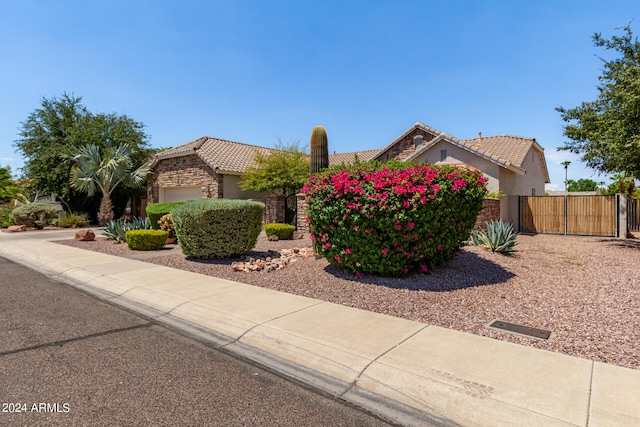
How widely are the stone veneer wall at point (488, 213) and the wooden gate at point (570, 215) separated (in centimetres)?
272

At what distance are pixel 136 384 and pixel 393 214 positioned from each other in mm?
4606

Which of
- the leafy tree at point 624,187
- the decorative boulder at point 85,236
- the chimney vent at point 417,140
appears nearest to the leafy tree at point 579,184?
the leafy tree at point 624,187

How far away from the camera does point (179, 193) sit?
24344 millimetres

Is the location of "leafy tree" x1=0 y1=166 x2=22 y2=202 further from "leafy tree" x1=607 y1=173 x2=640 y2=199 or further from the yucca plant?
"leafy tree" x1=607 y1=173 x2=640 y2=199

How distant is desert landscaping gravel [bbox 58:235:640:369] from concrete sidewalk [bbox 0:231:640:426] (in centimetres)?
46

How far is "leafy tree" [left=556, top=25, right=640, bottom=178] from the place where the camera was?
11.8 meters

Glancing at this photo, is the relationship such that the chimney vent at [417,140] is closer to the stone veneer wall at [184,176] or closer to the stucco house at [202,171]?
the stucco house at [202,171]

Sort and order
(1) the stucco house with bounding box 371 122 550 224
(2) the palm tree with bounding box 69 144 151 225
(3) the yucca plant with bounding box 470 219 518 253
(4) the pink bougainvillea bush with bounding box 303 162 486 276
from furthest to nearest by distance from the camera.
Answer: (2) the palm tree with bounding box 69 144 151 225 → (1) the stucco house with bounding box 371 122 550 224 → (3) the yucca plant with bounding box 470 219 518 253 → (4) the pink bougainvillea bush with bounding box 303 162 486 276

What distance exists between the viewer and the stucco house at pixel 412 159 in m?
17.7

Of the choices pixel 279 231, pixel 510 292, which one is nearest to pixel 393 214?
pixel 510 292

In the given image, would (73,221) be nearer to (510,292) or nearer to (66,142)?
(66,142)

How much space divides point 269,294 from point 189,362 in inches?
103

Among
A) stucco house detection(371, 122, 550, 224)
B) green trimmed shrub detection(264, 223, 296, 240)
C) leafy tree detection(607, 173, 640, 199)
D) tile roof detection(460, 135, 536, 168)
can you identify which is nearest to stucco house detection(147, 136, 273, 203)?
green trimmed shrub detection(264, 223, 296, 240)

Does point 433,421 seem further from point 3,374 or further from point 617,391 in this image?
point 3,374
